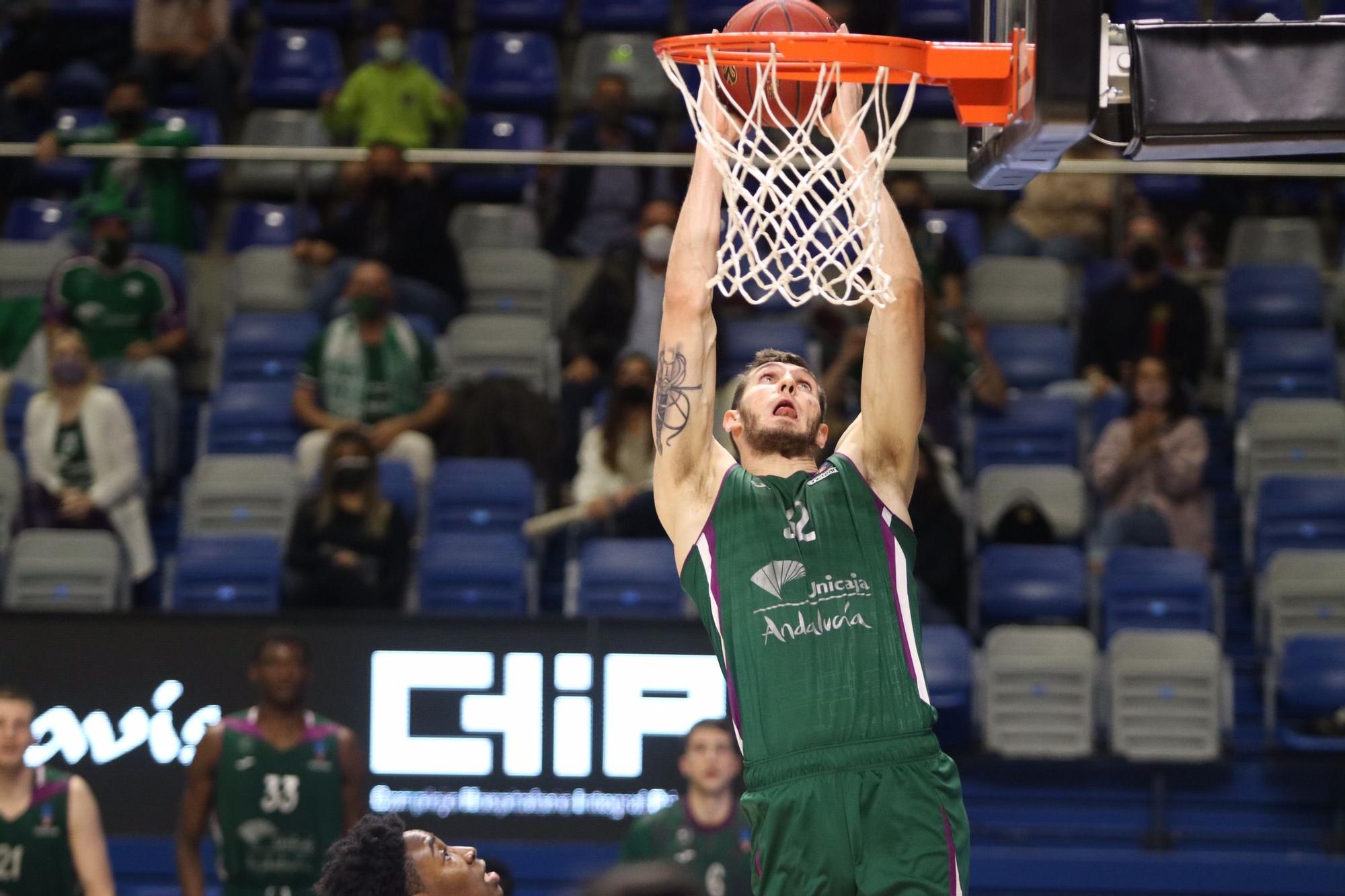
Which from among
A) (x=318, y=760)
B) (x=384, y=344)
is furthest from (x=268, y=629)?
(x=384, y=344)

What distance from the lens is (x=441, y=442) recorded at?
9.88 metres

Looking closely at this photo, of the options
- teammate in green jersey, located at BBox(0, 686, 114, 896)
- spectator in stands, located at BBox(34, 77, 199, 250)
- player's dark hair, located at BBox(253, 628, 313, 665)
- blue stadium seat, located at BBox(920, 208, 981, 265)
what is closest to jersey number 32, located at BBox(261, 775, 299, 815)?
player's dark hair, located at BBox(253, 628, 313, 665)

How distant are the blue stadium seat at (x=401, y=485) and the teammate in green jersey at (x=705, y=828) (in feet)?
8.71

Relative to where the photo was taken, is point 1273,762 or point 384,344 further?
point 384,344

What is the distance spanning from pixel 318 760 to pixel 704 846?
1.60 metres

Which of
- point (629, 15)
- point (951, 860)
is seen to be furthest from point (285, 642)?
point (629, 15)

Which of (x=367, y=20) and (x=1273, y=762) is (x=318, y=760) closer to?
(x=1273, y=762)

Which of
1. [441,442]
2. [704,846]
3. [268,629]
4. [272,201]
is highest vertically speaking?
[272,201]

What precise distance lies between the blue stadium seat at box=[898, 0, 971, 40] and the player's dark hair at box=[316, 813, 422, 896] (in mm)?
9462

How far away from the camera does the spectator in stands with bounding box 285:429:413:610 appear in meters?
8.71

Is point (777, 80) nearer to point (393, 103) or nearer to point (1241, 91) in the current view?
point (1241, 91)

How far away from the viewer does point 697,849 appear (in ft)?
23.3

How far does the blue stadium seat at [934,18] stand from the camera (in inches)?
500

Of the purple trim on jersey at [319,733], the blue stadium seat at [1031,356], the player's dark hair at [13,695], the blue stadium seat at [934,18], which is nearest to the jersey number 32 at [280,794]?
the purple trim on jersey at [319,733]
